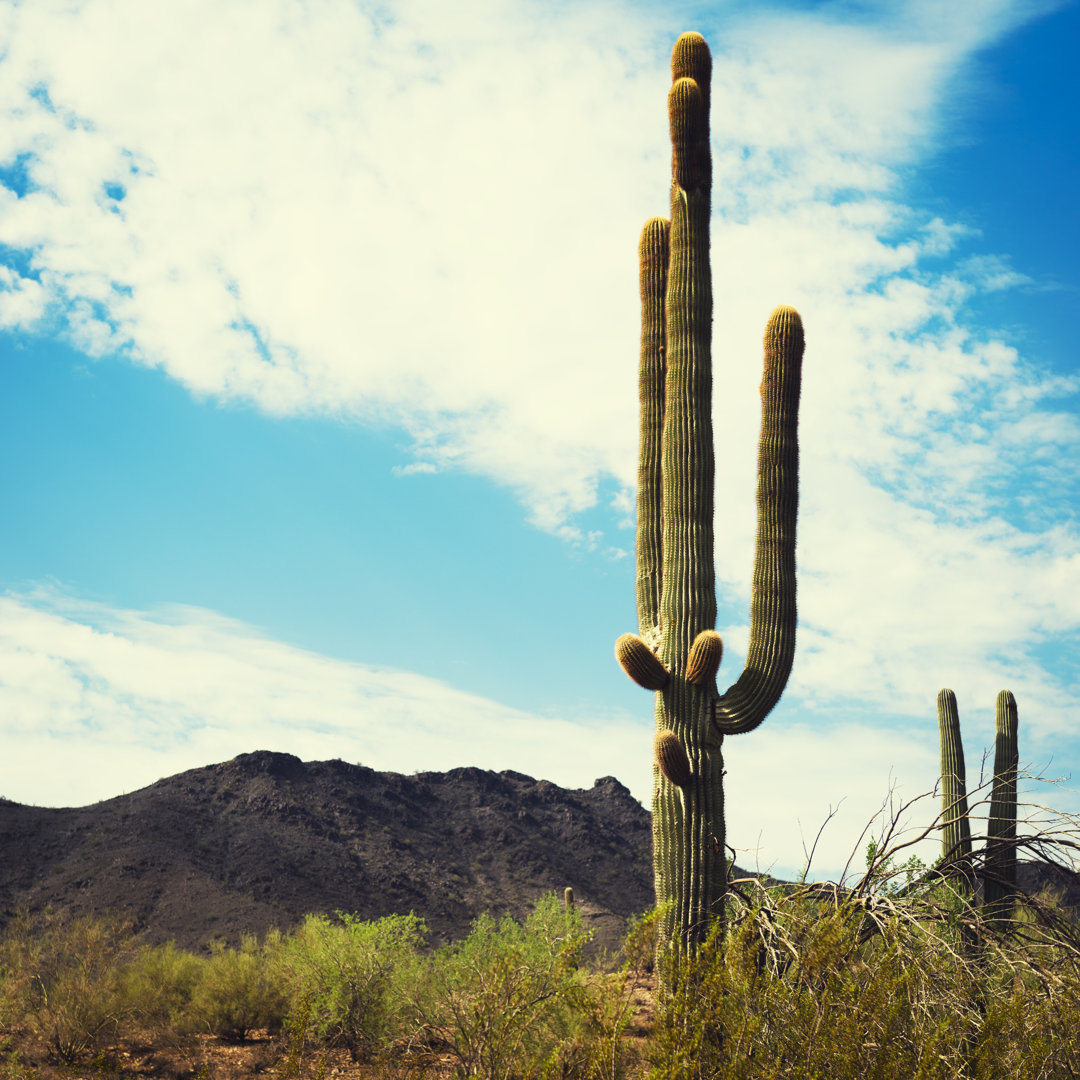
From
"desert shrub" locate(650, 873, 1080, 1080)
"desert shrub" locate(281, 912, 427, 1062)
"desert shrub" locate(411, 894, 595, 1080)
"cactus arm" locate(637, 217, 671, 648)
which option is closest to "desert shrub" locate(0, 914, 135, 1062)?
"desert shrub" locate(281, 912, 427, 1062)

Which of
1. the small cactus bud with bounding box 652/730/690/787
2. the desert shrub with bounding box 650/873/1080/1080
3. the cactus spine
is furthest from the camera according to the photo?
the cactus spine

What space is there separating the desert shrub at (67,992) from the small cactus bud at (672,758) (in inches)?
309

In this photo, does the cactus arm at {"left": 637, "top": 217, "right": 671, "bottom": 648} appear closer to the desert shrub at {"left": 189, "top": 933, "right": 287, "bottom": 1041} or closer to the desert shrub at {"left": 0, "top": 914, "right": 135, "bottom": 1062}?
the desert shrub at {"left": 189, "top": 933, "right": 287, "bottom": 1041}

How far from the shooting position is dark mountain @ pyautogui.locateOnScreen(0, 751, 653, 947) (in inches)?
1204

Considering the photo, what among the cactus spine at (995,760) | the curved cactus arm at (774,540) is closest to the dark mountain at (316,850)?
the cactus spine at (995,760)

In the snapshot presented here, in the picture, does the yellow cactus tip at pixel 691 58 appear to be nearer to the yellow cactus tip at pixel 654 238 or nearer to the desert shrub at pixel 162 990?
the yellow cactus tip at pixel 654 238

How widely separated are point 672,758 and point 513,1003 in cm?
296

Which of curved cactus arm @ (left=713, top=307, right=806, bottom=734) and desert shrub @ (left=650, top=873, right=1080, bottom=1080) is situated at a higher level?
curved cactus arm @ (left=713, top=307, right=806, bottom=734)

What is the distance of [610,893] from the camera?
37.2 metres

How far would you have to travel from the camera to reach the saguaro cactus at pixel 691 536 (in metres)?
10.7

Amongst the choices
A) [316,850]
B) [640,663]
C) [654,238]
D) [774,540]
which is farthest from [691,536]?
[316,850]

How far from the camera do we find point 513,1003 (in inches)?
353

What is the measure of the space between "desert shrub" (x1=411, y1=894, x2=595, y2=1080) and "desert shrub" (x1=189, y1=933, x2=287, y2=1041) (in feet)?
7.98

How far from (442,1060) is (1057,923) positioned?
677cm
